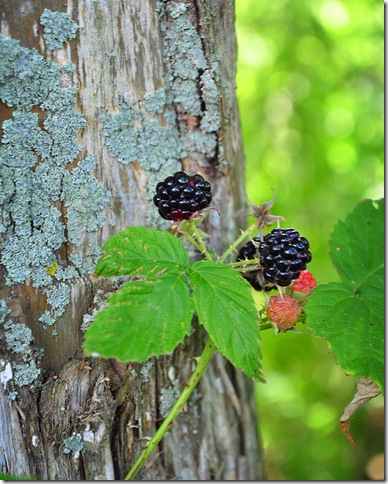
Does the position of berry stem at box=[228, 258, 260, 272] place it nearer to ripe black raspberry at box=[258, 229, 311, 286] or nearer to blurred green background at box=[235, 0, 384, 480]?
ripe black raspberry at box=[258, 229, 311, 286]

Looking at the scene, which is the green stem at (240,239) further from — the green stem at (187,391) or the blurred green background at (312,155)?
the blurred green background at (312,155)

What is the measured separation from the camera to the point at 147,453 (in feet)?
3.47

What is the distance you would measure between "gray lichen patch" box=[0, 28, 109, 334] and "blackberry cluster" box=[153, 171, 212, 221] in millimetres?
177

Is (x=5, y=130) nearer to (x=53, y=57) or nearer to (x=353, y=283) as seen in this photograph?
A: (x=53, y=57)

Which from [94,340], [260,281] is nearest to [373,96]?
[260,281]

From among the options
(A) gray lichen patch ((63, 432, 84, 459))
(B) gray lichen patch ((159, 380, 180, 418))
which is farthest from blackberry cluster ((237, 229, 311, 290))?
(A) gray lichen patch ((63, 432, 84, 459))

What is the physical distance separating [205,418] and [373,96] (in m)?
2.22

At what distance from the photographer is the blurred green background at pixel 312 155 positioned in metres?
2.27

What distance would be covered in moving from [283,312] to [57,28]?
0.72m

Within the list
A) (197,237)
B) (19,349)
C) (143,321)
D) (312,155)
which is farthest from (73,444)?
(312,155)

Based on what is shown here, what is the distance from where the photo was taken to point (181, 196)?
973mm

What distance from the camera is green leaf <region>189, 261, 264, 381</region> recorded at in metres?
0.91

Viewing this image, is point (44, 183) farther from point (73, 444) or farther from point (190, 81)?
point (73, 444)

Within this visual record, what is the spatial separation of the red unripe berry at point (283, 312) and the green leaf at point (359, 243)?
158mm
